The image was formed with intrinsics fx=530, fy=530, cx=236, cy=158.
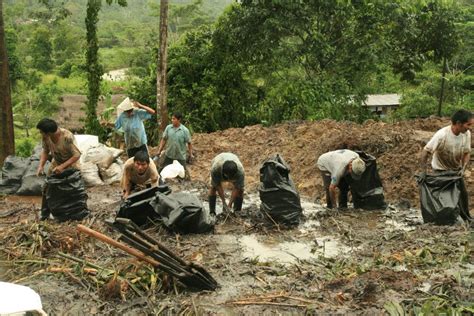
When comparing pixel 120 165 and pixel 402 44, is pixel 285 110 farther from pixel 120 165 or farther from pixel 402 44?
pixel 120 165

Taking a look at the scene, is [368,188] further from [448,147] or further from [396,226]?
[448,147]

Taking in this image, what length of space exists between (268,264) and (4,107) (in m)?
6.91

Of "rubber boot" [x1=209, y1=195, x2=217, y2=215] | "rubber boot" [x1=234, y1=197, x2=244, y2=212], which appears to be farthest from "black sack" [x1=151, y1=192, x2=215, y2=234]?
"rubber boot" [x1=234, y1=197, x2=244, y2=212]

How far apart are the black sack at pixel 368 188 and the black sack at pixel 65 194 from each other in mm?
3428

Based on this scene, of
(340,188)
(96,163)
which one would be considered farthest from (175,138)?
(340,188)

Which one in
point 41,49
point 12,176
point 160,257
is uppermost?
point 41,49

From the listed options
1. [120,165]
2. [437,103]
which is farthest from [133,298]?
[437,103]

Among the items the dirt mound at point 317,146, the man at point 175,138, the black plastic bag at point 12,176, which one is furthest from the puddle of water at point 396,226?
the black plastic bag at point 12,176

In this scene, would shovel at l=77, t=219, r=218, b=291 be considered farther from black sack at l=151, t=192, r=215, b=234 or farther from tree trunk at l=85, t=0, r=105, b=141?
tree trunk at l=85, t=0, r=105, b=141

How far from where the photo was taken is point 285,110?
46.1 feet

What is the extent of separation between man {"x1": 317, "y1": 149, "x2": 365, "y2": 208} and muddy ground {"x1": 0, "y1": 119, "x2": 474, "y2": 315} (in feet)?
1.15

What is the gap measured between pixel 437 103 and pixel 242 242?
15.7 m

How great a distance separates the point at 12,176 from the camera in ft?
27.2

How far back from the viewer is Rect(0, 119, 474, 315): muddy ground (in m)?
4.31
